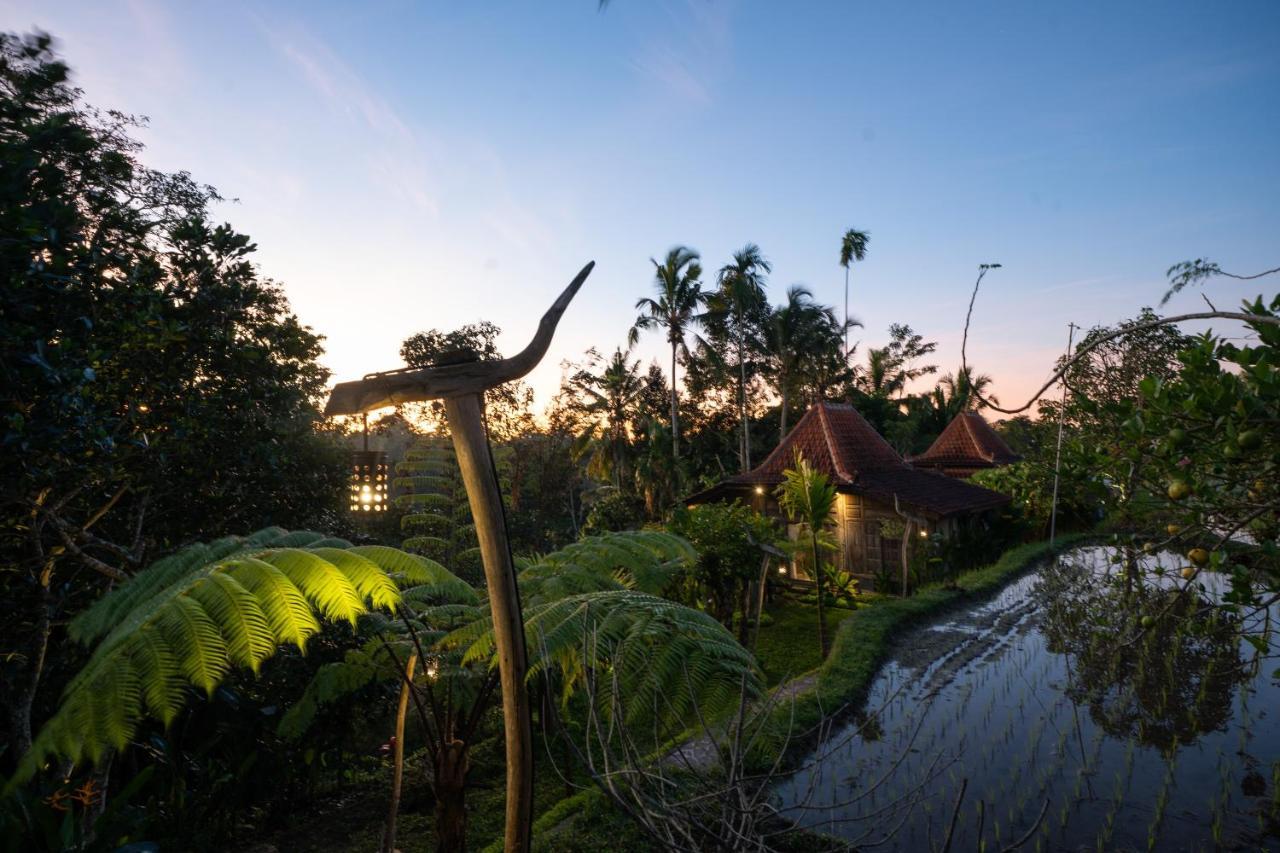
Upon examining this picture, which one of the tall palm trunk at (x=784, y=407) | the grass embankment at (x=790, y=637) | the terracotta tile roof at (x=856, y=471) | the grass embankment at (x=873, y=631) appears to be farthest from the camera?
the tall palm trunk at (x=784, y=407)

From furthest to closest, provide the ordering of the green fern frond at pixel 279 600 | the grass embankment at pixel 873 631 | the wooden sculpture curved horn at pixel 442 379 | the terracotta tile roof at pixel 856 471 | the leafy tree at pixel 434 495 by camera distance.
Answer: the terracotta tile roof at pixel 856 471 → the leafy tree at pixel 434 495 → the grass embankment at pixel 873 631 → the green fern frond at pixel 279 600 → the wooden sculpture curved horn at pixel 442 379

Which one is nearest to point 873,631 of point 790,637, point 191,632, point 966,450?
point 790,637

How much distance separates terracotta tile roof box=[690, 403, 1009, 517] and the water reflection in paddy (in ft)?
16.8

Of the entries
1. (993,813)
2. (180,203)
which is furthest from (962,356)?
(180,203)

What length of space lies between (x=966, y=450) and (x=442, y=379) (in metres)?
30.0

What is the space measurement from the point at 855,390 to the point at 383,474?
37.7 meters

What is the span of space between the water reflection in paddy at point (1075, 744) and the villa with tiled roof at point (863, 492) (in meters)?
4.50

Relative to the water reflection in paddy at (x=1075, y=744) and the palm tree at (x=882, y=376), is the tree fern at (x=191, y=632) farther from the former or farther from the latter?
the palm tree at (x=882, y=376)

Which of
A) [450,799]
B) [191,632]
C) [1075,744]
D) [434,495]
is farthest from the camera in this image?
[434,495]

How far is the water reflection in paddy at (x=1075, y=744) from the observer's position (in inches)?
212

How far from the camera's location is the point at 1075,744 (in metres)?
7.16

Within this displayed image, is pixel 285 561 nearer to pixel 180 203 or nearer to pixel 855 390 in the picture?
pixel 180 203

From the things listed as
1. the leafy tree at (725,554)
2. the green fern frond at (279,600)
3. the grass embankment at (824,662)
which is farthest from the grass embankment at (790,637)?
the green fern frond at (279,600)

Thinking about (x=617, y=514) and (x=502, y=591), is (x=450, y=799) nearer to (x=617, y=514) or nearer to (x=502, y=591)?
(x=502, y=591)
